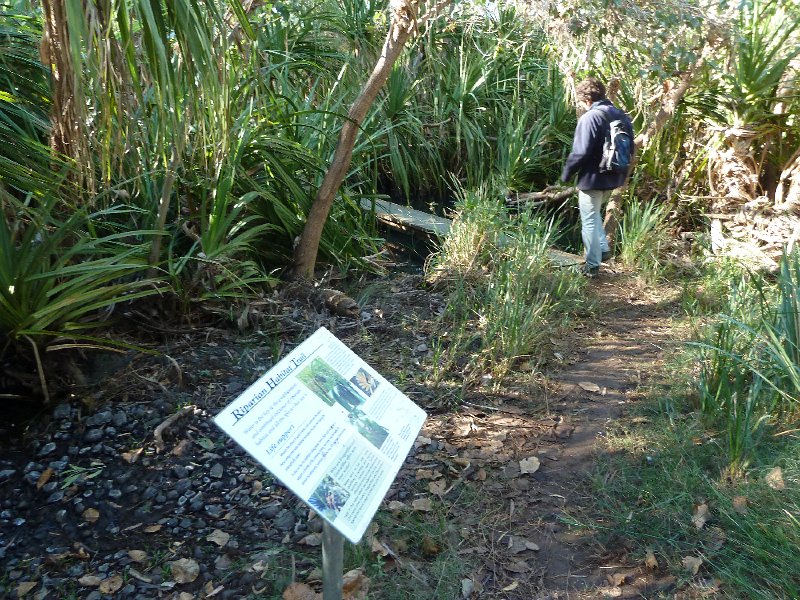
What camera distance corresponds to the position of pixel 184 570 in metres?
2.91

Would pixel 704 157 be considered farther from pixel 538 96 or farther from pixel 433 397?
pixel 433 397

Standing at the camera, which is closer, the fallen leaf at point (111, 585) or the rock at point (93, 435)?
the fallen leaf at point (111, 585)

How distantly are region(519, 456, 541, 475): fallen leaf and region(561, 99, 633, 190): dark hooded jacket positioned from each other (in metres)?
3.73

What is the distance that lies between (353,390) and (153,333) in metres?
2.48

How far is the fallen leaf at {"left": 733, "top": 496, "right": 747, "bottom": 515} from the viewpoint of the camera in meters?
3.06

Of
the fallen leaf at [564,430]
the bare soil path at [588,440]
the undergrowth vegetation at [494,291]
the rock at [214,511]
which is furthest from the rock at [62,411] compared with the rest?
the fallen leaf at [564,430]

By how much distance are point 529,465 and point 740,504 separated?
0.97m

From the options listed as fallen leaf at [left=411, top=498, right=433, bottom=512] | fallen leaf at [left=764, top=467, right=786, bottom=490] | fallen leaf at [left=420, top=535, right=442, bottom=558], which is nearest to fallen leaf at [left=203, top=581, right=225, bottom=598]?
fallen leaf at [left=420, top=535, right=442, bottom=558]

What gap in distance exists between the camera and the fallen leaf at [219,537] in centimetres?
308

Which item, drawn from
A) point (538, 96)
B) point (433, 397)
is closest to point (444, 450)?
point (433, 397)

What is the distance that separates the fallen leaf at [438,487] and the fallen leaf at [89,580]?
145 centimetres

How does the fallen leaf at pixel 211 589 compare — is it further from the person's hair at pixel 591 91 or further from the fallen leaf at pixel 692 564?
the person's hair at pixel 591 91

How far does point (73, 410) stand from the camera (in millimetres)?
3705

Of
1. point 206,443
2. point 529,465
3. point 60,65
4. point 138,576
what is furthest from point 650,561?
point 60,65
